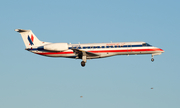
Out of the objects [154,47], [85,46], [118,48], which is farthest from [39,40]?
[154,47]

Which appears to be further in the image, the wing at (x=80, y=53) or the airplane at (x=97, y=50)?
the airplane at (x=97, y=50)

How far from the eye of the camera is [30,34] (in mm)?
49188

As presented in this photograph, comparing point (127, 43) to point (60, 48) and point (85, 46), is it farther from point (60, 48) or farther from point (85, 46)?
point (60, 48)

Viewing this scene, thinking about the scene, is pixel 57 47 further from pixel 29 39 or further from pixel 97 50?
pixel 97 50

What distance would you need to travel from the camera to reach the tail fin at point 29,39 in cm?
4841

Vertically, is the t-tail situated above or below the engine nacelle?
above

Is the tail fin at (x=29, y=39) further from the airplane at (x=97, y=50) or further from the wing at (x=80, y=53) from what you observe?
the wing at (x=80, y=53)

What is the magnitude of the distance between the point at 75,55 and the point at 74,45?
5.30 ft

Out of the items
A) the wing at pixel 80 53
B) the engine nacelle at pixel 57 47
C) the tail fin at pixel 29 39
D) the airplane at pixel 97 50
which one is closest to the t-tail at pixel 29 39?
the tail fin at pixel 29 39

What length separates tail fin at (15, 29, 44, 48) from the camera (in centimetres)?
4841

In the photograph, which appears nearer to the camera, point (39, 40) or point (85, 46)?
point (85, 46)

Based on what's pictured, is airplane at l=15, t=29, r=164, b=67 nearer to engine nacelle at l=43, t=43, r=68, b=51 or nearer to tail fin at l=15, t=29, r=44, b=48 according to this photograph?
engine nacelle at l=43, t=43, r=68, b=51

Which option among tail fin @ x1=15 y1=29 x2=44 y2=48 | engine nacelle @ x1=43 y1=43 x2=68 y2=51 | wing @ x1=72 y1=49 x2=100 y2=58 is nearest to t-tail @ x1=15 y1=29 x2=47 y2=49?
tail fin @ x1=15 y1=29 x2=44 y2=48

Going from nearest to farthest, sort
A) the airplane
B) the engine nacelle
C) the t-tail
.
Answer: the airplane
the engine nacelle
the t-tail
